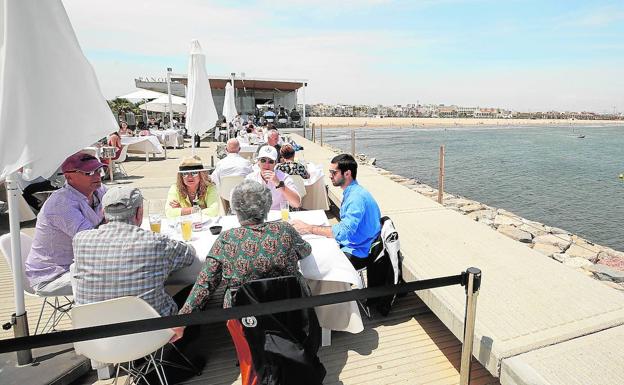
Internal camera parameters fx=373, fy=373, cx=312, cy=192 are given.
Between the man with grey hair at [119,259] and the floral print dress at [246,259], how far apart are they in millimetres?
262

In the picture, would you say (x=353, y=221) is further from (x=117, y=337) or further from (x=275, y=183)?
(x=117, y=337)

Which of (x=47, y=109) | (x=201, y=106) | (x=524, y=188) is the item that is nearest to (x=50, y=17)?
(x=47, y=109)

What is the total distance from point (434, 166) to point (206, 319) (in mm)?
22255

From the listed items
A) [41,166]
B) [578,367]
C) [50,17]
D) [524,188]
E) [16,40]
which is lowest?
[524,188]

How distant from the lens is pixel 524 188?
16.7m

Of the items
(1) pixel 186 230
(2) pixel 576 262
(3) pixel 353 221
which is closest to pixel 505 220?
(2) pixel 576 262

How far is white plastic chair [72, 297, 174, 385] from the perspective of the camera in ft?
5.92

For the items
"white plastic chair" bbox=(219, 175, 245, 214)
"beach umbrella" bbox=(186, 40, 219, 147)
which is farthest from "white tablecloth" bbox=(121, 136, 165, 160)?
"white plastic chair" bbox=(219, 175, 245, 214)

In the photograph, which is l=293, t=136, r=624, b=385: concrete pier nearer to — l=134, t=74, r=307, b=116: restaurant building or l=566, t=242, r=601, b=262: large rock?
l=566, t=242, r=601, b=262: large rock

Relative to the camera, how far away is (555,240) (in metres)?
7.38

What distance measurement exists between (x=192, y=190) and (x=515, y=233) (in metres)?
6.49

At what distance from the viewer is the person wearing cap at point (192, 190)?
385 centimetres

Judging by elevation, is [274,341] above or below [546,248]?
above

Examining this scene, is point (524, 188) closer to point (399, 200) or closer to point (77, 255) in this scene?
point (399, 200)
